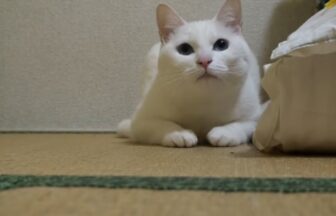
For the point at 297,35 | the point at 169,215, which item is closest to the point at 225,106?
the point at 297,35

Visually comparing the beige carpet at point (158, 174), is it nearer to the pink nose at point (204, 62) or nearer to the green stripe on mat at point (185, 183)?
the green stripe on mat at point (185, 183)

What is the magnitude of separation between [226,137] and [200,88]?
15 centimetres

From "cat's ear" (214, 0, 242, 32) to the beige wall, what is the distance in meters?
0.58

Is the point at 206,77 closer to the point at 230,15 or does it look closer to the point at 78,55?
the point at 230,15

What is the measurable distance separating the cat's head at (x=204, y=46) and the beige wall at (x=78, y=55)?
586 millimetres

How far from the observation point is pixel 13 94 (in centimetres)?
207

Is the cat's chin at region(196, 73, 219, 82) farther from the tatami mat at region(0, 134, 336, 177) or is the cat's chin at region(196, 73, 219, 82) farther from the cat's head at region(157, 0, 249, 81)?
the tatami mat at region(0, 134, 336, 177)

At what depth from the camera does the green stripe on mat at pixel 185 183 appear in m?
0.65

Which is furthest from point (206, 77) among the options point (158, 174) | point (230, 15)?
point (158, 174)

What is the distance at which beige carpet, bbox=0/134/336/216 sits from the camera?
56cm

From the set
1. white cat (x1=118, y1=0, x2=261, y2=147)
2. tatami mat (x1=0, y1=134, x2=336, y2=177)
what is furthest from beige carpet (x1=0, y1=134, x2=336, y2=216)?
white cat (x1=118, y1=0, x2=261, y2=147)

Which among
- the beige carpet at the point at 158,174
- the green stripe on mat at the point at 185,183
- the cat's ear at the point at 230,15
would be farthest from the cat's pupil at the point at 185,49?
the green stripe on mat at the point at 185,183

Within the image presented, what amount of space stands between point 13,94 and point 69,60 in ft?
0.96

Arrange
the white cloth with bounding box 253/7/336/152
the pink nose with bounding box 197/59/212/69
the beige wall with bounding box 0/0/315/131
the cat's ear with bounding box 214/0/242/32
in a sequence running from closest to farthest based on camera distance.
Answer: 1. the white cloth with bounding box 253/7/336/152
2. the pink nose with bounding box 197/59/212/69
3. the cat's ear with bounding box 214/0/242/32
4. the beige wall with bounding box 0/0/315/131
